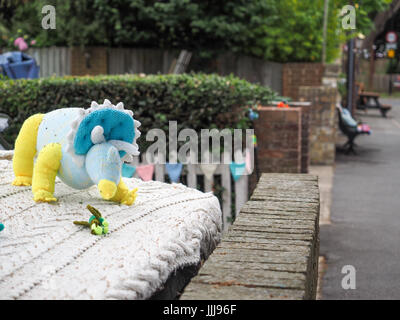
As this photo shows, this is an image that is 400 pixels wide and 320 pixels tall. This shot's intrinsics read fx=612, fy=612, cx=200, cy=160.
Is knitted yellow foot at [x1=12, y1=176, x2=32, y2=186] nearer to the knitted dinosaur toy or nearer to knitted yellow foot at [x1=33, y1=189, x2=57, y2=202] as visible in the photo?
the knitted dinosaur toy

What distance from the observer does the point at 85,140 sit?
244 cm

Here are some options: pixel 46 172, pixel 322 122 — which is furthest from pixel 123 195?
pixel 322 122

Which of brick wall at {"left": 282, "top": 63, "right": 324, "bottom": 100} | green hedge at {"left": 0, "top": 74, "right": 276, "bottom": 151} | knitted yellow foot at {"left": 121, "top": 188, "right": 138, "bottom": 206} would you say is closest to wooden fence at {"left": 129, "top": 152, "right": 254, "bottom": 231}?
green hedge at {"left": 0, "top": 74, "right": 276, "bottom": 151}

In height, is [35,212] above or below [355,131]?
above

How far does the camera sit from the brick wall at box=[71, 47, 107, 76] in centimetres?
1603

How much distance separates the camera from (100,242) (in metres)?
1.96

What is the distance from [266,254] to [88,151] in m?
0.96

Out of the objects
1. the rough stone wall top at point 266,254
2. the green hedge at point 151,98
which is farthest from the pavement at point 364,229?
the rough stone wall top at point 266,254

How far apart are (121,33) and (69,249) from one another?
13.1 meters

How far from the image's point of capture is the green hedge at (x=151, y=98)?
613 cm

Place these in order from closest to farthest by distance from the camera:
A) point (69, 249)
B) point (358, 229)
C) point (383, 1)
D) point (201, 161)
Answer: point (69, 249)
point (201, 161)
point (358, 229)
point (383, 1)

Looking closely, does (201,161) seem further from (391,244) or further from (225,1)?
(225,1)

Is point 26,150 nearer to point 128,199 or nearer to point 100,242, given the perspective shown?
point 128,199

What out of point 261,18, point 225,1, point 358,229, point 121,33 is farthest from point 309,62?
point 358,229
